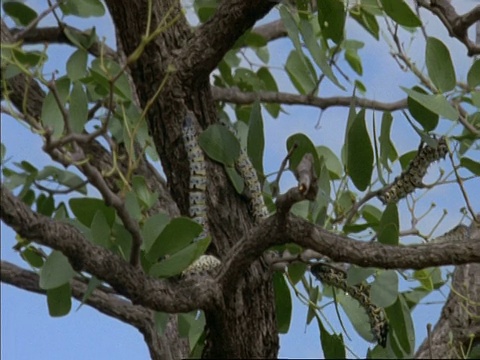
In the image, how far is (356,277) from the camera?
1.06 metres

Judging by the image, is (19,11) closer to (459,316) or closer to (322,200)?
(322,200)

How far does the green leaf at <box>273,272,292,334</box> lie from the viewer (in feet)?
4.39

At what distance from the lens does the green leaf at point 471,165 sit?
1.32 m

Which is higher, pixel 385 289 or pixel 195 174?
pixel 195 174

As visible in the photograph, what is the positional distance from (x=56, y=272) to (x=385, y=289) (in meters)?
0.38

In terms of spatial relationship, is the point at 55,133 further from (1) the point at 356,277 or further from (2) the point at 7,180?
(2) the point at 7,180

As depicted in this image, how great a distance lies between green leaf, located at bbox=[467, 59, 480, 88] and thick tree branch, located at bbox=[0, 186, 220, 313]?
1.68ft

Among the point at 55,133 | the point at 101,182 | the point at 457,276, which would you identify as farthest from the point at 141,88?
the point at 457,276

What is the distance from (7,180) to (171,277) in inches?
26.4

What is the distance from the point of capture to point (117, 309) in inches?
69.5

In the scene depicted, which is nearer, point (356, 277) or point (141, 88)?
point (356, 277)

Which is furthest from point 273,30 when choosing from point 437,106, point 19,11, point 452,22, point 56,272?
point 56,272

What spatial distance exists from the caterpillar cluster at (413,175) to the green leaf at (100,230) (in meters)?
0.49

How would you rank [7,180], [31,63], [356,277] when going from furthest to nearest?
[7,180], [31,63], [356,277]
